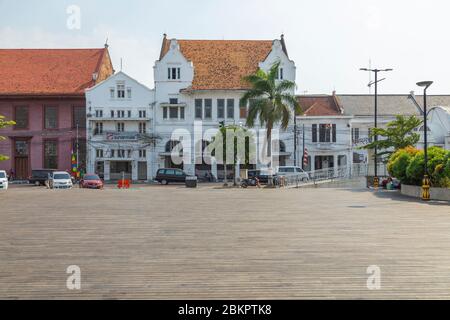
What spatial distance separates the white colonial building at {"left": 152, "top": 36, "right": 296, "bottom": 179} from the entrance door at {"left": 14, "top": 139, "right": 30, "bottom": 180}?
15.6m

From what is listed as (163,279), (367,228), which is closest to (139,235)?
(163,279)

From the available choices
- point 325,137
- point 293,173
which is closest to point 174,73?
point 325,137

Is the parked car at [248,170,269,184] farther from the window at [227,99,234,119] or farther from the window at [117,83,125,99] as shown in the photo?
the window at [117,83,125,99]

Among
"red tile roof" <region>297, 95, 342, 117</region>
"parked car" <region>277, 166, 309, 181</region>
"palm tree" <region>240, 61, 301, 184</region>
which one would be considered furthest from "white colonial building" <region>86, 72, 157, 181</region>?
"red tile roof" <region>297, 95, 342, 117</region>

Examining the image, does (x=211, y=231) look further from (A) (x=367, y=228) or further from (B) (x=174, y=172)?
(B) (x=174, y=172)

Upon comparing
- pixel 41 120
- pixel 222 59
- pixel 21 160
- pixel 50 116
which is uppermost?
pixel 222 59

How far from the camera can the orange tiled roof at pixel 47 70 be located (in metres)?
66.7

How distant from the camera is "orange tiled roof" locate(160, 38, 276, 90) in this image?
66438mm

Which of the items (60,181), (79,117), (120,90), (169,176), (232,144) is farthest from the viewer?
(79,117)

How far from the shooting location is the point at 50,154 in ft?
218

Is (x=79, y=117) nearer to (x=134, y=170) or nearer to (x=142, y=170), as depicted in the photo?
(x=134, y=170)

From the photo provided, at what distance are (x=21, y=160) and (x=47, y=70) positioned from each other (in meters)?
11.9
